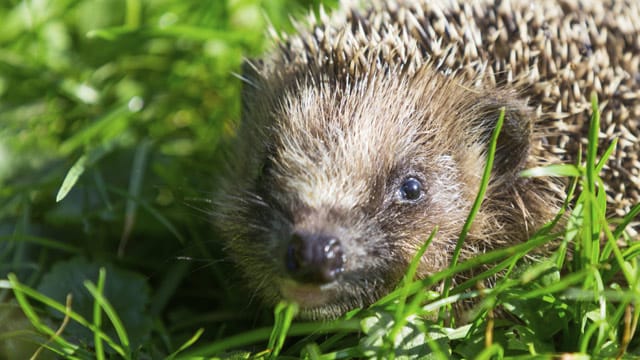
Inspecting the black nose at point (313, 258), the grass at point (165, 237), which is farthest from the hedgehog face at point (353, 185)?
the grass at point (165, 237)

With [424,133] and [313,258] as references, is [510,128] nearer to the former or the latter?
[424,133]

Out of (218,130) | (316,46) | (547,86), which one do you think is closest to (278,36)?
(316,46)

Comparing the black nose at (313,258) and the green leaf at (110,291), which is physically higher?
the black nose at (313,258)

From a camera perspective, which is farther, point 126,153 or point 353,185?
point 126,153

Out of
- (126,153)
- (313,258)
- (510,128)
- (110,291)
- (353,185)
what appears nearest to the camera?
(313,258)

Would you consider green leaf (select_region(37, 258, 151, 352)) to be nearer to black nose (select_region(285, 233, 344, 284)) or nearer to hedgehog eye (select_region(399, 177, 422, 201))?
black nose (select_region(285, 233, 344, 284))

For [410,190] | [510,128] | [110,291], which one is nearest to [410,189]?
[410,190]

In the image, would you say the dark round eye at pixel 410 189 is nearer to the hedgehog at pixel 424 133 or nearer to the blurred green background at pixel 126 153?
the hedgehog at pixel 424 133
